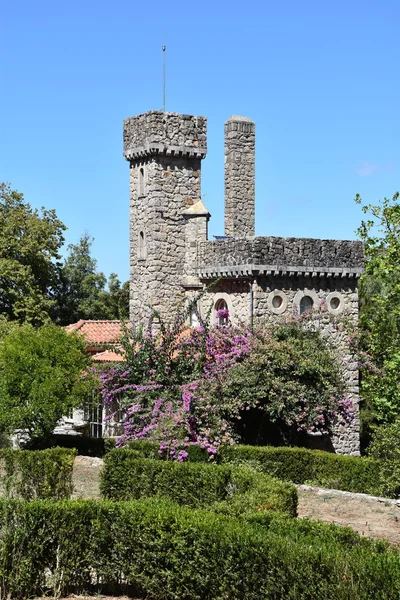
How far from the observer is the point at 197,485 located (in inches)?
798

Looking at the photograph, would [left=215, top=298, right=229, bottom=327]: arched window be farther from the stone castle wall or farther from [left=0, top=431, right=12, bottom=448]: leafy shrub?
[left=0, top=431, right=12, bottom=448]: leafy shrub

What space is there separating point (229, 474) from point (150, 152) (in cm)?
1399

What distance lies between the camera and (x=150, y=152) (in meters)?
31.3

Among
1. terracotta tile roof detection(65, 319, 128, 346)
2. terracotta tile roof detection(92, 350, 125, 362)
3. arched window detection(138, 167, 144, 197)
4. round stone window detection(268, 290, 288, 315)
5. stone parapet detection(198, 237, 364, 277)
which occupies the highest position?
arched window detection(138, 167, 144, 197)

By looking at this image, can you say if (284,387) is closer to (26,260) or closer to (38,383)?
(38,383)

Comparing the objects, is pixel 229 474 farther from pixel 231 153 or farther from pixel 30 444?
pixel 231 153

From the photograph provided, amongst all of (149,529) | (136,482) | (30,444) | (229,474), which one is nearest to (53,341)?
(30,444)

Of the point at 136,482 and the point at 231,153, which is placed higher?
the point at 231,153

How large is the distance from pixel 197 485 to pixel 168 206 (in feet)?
42.6

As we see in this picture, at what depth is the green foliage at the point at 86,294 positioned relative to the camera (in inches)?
1954

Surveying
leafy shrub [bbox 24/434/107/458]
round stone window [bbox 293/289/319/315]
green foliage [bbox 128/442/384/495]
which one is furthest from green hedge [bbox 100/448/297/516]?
round stone window [bbox 293/289/319/315]

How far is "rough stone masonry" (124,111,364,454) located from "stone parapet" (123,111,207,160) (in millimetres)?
30

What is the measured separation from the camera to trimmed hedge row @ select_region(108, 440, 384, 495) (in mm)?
24641

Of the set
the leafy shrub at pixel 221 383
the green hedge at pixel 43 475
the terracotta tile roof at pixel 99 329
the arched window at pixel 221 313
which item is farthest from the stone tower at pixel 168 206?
the green hedge at pixel 43 475
